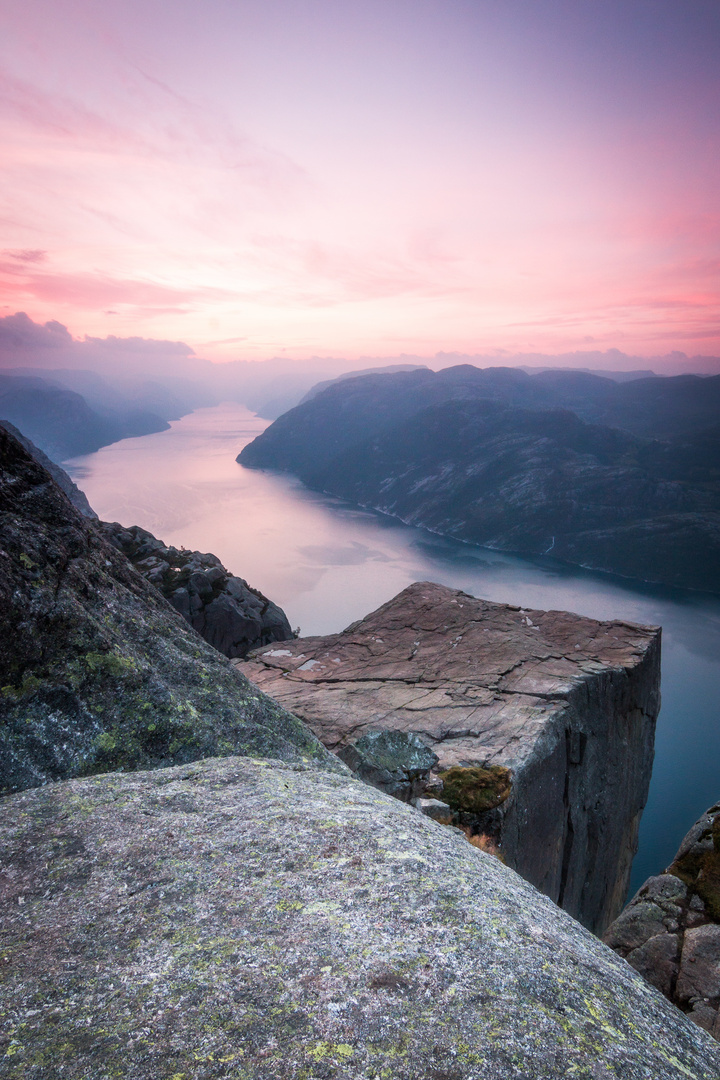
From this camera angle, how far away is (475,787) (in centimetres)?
1238

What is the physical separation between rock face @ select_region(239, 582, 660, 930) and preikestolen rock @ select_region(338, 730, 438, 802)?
0.54 meters

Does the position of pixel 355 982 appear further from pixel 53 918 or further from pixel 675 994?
pixel 675 994

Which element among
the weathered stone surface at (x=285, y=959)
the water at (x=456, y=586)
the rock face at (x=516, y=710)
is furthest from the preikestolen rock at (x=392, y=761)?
the water at (x=456, y=586)

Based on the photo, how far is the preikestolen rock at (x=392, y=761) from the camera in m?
11.0

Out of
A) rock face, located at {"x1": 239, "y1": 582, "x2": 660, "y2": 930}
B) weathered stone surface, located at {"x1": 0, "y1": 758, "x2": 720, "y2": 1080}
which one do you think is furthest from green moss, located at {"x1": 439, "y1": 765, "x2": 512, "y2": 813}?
weathered stone surface, located at {"x1": 0, "y1": 758, "x2": 720, "y2": 1080}

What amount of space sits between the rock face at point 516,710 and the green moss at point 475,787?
3 centimetres

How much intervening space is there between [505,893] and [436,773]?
8174 millimetres

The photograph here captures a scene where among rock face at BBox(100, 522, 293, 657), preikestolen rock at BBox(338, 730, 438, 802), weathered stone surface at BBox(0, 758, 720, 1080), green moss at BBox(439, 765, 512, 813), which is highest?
weathered stone surface at BBox(0, 758, 720, 1080)

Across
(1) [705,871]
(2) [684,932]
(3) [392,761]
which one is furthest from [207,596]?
(2) [684,932]

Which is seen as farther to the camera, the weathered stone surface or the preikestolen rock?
the preikestolen rock

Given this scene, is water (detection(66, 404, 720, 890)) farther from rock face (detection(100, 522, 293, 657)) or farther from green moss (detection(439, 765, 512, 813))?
green moss (detection(439, 765, 512, 813))

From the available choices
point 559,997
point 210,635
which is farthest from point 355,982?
point 210,635

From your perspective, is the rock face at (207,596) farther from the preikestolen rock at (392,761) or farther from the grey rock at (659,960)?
the grey rock at (659,960)

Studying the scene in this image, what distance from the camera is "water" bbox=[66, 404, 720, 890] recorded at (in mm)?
74312
